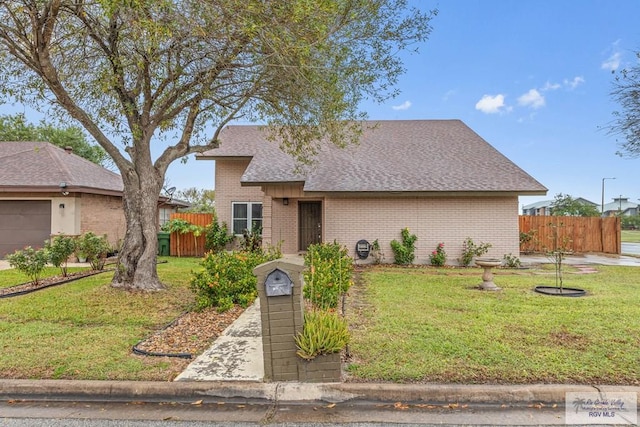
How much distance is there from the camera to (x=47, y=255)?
8781 millimetres

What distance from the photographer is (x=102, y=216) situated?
1470 cm

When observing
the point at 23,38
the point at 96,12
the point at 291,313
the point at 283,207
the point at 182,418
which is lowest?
the point at 182,418

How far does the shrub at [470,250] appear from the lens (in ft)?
41.1

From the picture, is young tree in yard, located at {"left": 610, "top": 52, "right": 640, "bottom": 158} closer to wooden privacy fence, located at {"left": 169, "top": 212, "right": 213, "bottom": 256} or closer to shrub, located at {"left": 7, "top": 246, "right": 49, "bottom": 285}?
wooden privacy fence, located at {"left": 169, "top": 212, "right": 213, "bottom": 256}

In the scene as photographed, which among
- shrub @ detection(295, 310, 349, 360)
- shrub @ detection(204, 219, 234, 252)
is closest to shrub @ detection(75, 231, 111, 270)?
shrub @ detection(204, 219, 234, 252)

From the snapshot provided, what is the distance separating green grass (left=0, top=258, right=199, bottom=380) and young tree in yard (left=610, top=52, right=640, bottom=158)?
13614 millimetres

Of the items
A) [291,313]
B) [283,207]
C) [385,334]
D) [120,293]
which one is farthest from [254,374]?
[283,207]

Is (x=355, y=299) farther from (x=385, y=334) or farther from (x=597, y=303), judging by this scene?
(x=597, y=303)

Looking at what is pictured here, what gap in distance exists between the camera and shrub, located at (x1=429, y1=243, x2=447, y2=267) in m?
12.5

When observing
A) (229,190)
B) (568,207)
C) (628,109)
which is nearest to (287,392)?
(229,190)

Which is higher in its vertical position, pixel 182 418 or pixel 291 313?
pixel 291 313

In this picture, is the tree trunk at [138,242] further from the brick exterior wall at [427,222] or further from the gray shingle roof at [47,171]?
the gray shingle roof at [47,171]

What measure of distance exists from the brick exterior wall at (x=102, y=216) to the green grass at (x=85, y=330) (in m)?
5.72

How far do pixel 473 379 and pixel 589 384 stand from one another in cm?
108
